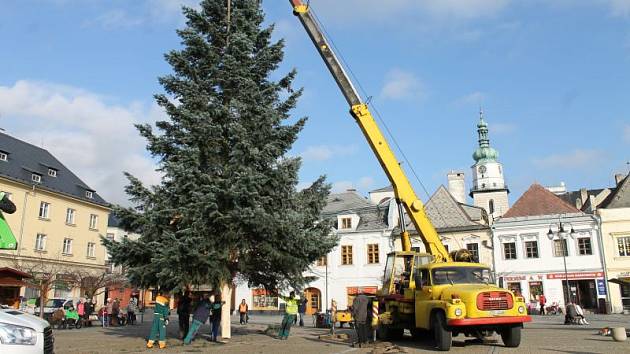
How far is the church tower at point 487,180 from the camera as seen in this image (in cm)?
8861

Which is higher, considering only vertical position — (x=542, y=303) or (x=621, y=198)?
(x=621, y=198)

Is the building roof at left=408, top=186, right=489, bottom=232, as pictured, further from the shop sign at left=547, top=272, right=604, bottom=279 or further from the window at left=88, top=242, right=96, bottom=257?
the window at left=88, top=242, right=96, bottom=257

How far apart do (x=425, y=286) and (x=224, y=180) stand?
677 centimetres

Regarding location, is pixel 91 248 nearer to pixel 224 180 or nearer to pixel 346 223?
pixel 346 223

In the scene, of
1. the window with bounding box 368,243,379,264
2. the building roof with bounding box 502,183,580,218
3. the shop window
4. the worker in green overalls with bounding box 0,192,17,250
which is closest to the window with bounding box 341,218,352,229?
the window with bounding box 368,243,379,264

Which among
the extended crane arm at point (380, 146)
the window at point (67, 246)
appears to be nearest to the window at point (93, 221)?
the window at point (67, 246)

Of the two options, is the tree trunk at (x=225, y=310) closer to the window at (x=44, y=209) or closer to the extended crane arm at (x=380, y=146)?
the extended crane arm at (x=380, y=146)

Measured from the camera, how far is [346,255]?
151ft

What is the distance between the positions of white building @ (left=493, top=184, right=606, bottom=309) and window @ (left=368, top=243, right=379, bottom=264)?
975cm

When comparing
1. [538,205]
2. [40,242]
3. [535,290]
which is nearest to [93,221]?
[40,242]

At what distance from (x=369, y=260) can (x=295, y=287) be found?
2823cm

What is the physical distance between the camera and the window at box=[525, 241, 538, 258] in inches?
1607

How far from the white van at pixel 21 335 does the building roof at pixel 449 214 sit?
130 ft

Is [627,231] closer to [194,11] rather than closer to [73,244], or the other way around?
[194,11]
